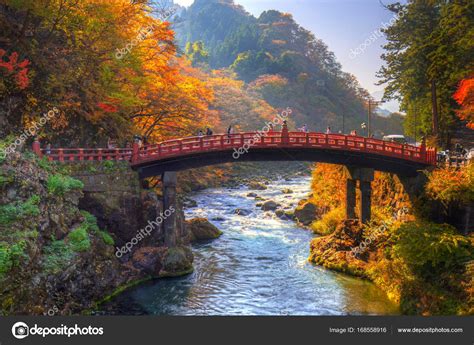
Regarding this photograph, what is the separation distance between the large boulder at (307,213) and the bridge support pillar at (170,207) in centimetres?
1529

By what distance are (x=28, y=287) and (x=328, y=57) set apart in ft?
350

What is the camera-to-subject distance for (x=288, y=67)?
3986 inches

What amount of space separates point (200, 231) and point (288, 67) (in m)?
75.5

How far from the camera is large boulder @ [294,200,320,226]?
3891cm

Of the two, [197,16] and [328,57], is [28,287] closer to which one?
[328,57]

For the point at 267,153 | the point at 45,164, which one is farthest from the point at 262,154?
the point at 45,164

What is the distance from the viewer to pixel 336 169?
1406 inches

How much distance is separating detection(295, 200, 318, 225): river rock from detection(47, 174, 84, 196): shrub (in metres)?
22.4

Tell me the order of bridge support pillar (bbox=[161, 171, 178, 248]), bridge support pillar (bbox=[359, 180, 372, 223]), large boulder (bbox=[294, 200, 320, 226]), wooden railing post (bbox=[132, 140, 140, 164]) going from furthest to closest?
large boulder (bbox=[294, 200, 320, 226]), bridge support pillar (bbox=[359, 180, 372, 223]), bridge support pillar (bbox=[161, 171, 178, 248]), wooden railing post (bbox=[132, 140, 140, 164])

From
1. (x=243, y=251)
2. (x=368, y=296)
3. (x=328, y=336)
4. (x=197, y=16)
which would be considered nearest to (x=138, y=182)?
(x=243, y=251)

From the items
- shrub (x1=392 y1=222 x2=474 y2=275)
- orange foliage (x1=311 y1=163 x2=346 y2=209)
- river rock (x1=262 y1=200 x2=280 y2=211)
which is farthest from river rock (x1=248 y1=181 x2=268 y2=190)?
shrub (x1=392 y1=222 x2=474 y2=275)

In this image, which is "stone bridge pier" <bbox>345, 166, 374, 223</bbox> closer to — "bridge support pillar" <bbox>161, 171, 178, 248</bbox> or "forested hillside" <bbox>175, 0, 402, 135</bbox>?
"bridge support pillar" <bbox>161, 171, 178, 248</bbox>

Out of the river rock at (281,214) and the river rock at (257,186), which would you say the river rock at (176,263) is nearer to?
the river rock at (281,214)

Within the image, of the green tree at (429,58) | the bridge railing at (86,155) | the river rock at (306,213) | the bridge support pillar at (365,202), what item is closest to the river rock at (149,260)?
the bridge railing at (86,155)
